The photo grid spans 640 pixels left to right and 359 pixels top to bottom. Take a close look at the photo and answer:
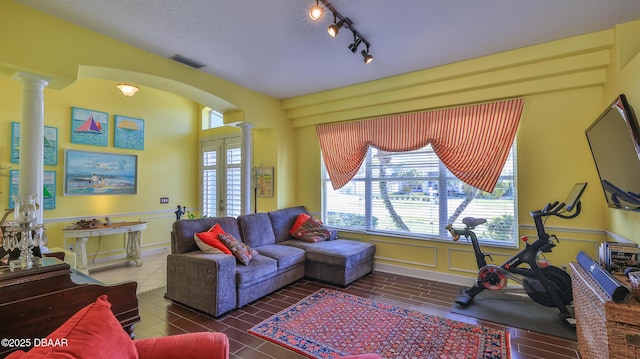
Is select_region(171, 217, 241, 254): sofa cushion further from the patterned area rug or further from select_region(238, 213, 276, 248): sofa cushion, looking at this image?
the patterned area rug

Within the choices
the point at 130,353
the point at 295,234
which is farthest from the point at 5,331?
the point at 295,234

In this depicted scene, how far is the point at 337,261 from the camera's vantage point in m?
3.81

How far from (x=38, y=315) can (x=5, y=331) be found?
0.12 meters

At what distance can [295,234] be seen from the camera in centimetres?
464

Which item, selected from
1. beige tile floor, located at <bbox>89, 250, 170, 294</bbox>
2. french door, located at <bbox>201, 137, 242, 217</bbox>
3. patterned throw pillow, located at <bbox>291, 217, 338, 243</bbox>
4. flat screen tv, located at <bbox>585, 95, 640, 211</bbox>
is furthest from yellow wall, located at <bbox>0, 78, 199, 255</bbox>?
flat screen tv, located at <bbox>585, 95, 640, 211</bbox>

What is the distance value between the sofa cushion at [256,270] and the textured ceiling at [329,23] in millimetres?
2500

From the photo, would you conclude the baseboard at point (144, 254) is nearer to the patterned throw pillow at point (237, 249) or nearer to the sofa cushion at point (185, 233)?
the sofa cushion at point (185, 233)

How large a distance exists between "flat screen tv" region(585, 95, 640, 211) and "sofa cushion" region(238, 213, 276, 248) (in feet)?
12.8

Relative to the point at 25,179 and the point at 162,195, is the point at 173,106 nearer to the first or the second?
the point at 162,195

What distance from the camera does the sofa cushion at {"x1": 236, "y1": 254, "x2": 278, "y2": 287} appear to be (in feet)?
10.4

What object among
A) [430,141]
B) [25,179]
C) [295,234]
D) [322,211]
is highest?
[430,141]

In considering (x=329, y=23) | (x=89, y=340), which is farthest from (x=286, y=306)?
(x=329, y=23)

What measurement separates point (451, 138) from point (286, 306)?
304 centimetres

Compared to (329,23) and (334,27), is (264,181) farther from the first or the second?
(334,27)
